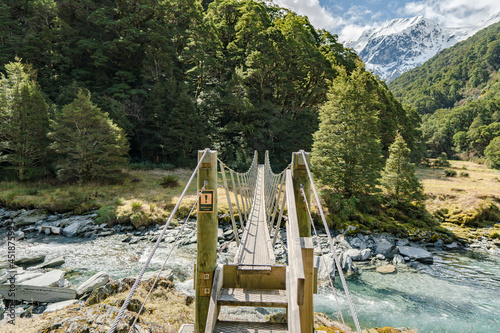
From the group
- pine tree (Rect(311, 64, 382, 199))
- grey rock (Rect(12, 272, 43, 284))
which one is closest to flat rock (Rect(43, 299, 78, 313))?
grey rock (Rect(12, 272, 43, 284))

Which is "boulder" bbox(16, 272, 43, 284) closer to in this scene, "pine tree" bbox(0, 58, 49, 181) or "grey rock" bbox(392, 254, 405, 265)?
"pine tree" bbox(0, 58, 49, 181)

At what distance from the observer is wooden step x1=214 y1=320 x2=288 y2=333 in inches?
72.7

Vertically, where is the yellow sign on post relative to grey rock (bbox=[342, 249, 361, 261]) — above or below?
above

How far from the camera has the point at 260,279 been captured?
218 cm

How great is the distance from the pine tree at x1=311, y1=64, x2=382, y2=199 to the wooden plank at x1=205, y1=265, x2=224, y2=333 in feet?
33.0

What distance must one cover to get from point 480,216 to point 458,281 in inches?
299

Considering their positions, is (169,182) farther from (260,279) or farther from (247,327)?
(247,327)

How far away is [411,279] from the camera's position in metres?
7.20

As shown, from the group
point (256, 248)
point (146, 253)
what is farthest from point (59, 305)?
point (256, 248)

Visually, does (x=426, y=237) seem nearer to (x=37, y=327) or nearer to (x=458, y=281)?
(x=458, y=281)

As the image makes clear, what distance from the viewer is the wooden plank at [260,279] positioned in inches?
85.3

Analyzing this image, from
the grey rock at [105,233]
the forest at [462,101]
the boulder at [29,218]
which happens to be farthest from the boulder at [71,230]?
the forest at [462,101]

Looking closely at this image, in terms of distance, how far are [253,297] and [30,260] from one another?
8103 millimetres

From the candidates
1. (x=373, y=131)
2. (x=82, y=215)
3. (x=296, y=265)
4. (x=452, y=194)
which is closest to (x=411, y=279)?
(x=373, y=131)
